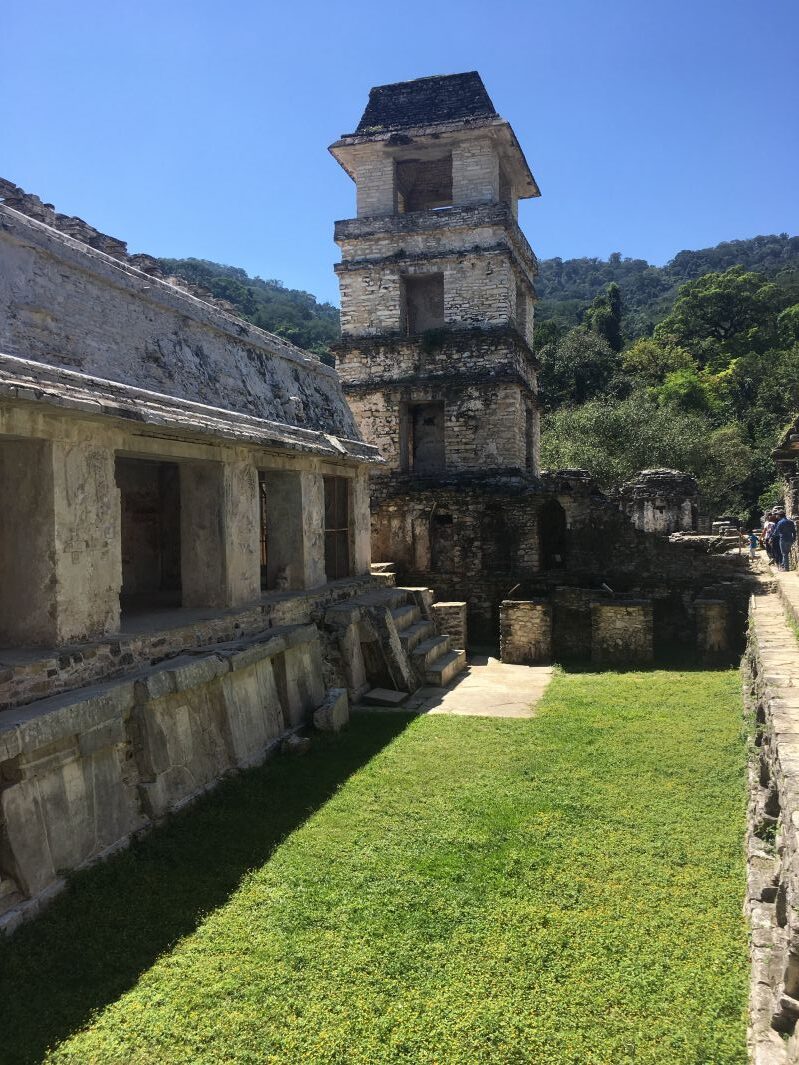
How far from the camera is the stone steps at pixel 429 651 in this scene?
10328 millimetres

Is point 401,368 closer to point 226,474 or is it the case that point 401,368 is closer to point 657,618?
point 657,618

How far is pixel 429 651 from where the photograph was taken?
34.6 feet

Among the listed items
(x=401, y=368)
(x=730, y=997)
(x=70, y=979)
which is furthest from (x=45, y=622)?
(x=401, y=368)

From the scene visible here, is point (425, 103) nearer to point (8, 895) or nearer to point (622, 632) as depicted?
point (622, 632)

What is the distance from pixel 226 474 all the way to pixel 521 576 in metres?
7.16

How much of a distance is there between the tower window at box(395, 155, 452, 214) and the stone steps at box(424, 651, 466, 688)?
10.6 metres

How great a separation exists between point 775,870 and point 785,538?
35.8ft

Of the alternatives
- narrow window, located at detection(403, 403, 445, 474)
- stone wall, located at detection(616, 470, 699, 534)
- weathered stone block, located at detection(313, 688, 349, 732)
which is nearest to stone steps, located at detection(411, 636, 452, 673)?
weathered stone block, located at detection(313, 688, 349, 732)

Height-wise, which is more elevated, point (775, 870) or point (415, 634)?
point (415, 634)

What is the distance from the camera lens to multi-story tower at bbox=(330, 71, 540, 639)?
47.4 ft

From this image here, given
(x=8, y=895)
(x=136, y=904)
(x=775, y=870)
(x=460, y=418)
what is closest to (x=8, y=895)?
(x=8, y=895)

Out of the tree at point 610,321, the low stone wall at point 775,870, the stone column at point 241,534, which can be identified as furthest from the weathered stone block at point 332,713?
the tree at point 610,321

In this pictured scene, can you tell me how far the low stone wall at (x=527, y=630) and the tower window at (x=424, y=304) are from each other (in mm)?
7926

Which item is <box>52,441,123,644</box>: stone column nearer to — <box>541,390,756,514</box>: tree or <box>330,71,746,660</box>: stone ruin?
<box>330,71,746,660</box>: stone ruin
